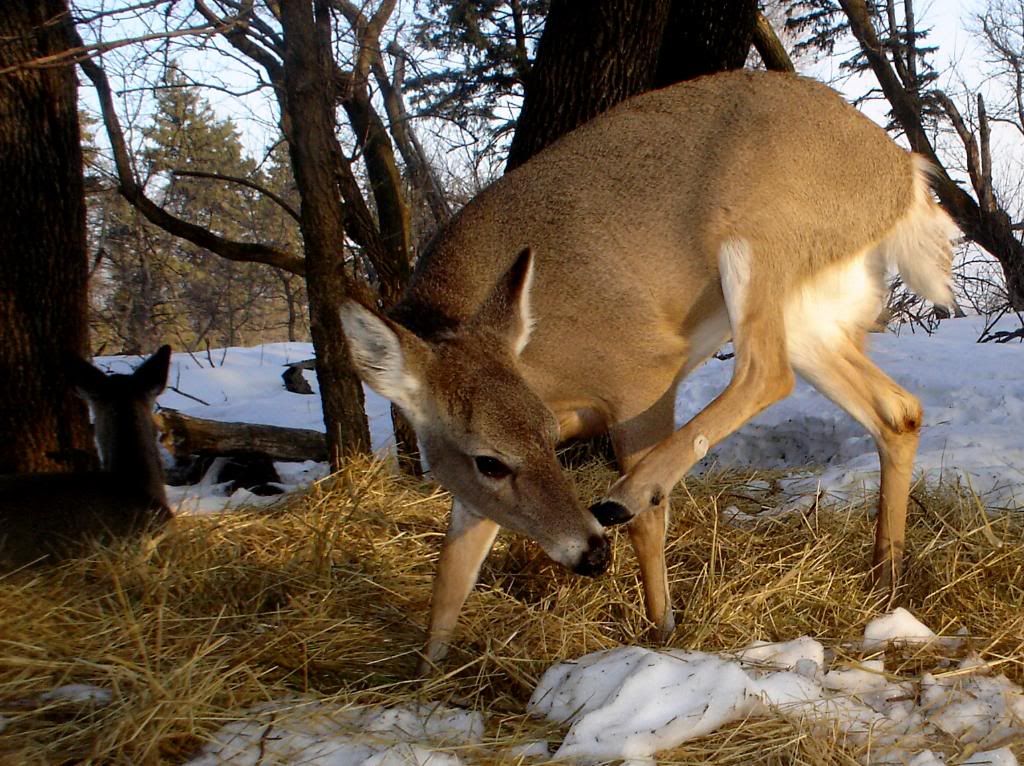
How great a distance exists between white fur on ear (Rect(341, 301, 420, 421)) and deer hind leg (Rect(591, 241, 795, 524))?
0.92 m

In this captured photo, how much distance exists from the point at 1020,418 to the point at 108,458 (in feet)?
19.1

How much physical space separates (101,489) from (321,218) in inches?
81.3

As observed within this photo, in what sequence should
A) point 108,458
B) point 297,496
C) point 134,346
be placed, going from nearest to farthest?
point 297,496 < point 108,458 < point 134,346

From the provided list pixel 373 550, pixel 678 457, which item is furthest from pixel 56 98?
pixel 678 457

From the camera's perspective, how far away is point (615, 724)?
7.98 feet

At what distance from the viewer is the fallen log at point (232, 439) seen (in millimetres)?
7129

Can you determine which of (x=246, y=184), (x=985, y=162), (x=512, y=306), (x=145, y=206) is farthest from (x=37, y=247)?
(x=985, y=162)

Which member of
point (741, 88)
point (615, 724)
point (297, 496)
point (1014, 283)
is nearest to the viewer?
point (615, 724)

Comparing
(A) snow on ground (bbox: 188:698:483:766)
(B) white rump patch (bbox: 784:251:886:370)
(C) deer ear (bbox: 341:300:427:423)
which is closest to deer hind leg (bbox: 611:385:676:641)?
(B) white rump patch (bbox: 784:251:886:370)

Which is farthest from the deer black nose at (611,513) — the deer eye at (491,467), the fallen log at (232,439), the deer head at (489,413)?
the fallen log at (232,439)

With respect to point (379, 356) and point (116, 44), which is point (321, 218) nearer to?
point (116, 44)

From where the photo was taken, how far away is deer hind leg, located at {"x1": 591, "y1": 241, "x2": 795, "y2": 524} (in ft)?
11.4

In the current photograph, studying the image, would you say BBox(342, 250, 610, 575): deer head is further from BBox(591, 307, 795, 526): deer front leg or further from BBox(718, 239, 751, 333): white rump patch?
BBox(718, 239, 751, 333): white rump patch

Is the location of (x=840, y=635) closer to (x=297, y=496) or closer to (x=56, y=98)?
(x=297, y=496)
